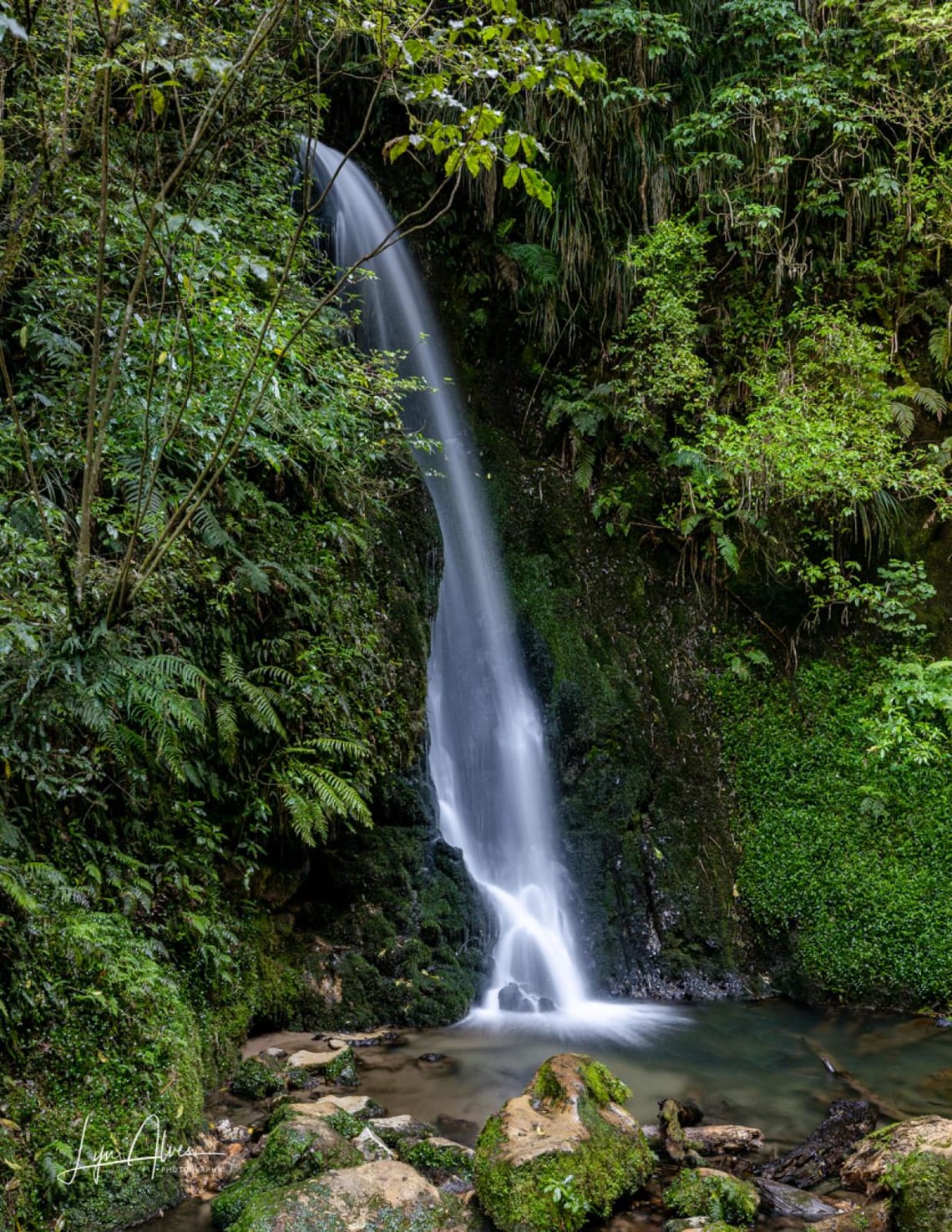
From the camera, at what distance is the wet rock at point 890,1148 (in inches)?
134

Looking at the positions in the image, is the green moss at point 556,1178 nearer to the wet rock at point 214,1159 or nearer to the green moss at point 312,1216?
the green moss at point 312,1216

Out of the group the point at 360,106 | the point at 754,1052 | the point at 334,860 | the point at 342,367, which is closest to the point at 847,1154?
the point at 754,1052

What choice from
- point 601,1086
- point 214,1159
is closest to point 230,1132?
point 214,1159

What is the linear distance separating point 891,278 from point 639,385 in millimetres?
3075

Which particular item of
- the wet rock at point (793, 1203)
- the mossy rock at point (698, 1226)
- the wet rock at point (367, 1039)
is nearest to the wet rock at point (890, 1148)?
the wet rock at point (793, 1203)

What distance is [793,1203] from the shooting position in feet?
11.6

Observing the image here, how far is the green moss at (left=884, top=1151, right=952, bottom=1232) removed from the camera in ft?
10.3

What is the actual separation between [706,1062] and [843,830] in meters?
2.82

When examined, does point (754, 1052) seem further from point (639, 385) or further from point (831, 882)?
point (639, 385)

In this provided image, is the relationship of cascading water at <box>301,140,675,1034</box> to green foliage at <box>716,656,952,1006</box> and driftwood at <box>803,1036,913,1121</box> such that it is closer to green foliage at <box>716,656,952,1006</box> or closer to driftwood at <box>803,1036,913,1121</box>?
driftwood at <box>803,1036,913,1121</box>

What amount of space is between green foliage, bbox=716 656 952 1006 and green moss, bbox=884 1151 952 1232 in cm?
361

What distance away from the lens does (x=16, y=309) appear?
4715 mm

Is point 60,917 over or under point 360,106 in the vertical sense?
under

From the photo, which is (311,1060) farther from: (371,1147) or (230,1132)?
(371,1147)
